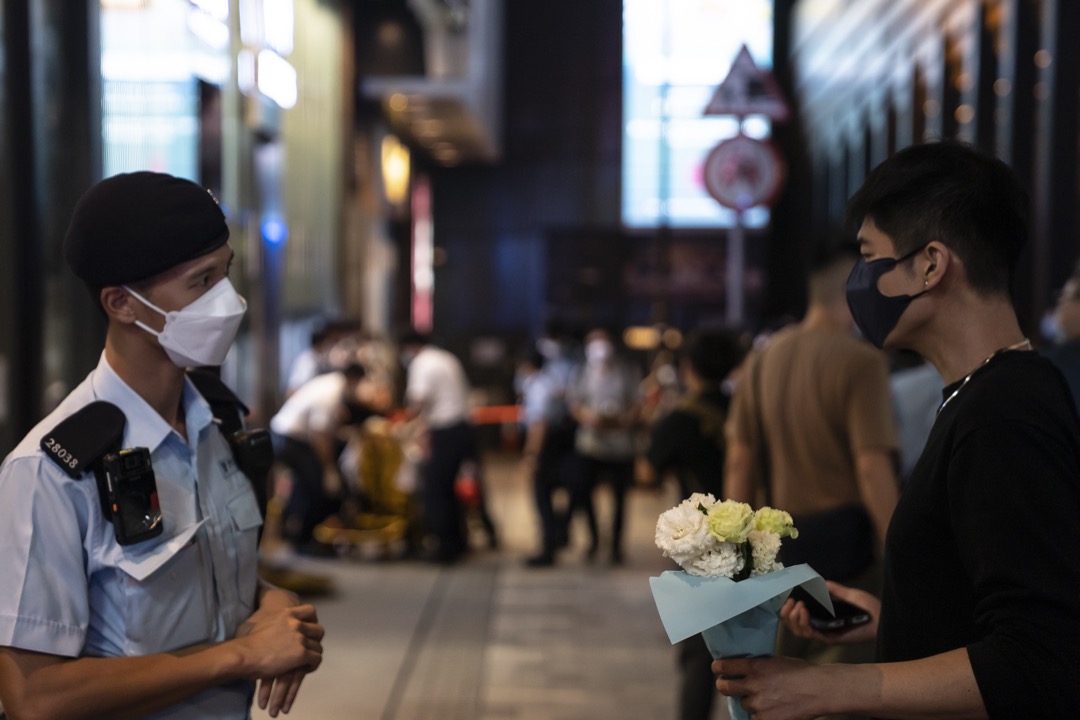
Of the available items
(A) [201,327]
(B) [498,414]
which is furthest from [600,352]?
(A) [201,327]

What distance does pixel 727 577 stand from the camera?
5.08ft

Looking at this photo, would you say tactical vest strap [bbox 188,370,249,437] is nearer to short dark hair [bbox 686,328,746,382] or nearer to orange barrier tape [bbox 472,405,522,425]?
short dark hair [bbox 686,328,746,382]

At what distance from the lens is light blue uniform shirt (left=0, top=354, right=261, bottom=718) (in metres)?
1.69

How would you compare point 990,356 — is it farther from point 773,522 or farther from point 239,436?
point 239,436

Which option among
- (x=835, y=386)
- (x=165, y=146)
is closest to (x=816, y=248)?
(x=835, y=386)

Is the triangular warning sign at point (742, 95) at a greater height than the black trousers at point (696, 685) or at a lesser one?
greater

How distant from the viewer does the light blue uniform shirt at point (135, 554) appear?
1688mm

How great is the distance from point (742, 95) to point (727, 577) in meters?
6.16

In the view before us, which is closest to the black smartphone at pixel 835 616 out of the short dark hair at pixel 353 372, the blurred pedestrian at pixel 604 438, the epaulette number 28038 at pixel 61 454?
the epaulette number 28038 at pixel 61 454

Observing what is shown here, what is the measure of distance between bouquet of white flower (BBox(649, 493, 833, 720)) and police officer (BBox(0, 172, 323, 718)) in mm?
657

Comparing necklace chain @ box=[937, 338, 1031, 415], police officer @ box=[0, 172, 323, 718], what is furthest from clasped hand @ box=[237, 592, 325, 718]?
necklace chain @ box=[937, 338, 1031, 415]

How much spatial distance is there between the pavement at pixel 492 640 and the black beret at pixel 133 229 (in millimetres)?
2896

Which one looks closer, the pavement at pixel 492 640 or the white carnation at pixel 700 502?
the white carnation at pixel 700 502

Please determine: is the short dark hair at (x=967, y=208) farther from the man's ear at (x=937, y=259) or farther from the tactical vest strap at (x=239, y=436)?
the tactical vest strap at (x=239, y=436)
